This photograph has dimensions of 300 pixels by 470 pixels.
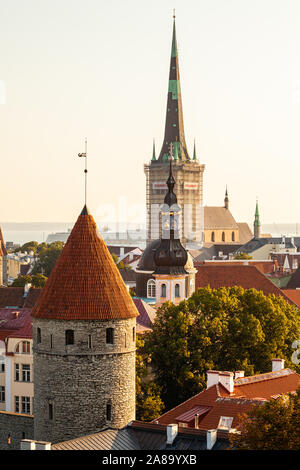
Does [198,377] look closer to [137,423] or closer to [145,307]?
[145,307]

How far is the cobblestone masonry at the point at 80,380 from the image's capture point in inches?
1389

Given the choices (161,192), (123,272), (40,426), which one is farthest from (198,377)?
(161,192)

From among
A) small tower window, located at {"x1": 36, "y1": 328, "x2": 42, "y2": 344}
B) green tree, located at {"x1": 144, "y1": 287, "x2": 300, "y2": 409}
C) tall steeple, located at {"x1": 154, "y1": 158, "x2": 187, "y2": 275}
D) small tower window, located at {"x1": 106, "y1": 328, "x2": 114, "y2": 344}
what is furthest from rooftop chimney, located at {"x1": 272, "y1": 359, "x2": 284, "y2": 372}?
tall steeple, located at {"x1": 154, "y1": 158, "x2": 187, "y2": 275}

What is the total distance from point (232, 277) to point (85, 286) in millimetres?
49083

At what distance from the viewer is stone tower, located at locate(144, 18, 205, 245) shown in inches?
6801

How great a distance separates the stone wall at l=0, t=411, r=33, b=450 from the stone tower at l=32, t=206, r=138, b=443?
5.07 metres

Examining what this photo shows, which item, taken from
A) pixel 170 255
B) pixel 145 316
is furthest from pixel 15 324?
pixel 170 255

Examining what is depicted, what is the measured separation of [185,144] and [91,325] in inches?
5673

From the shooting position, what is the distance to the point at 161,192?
172m

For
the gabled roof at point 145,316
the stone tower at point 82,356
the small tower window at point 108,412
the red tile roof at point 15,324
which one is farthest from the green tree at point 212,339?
the small tower window at point 108,412

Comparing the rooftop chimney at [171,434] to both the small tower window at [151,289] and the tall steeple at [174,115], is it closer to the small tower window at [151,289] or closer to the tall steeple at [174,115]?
the small tower window at [151,289]

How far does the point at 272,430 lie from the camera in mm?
29875

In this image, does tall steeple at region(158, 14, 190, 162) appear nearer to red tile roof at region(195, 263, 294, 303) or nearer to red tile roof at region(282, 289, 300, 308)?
red tile roof at region(282, 289, 300, 308)
